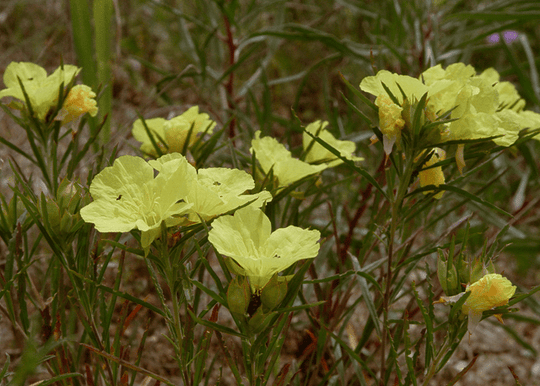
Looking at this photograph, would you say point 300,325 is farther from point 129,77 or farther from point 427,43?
point 129,77

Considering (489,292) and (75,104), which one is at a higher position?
(75,104)

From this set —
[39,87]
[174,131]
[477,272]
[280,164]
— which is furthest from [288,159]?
[39,87]

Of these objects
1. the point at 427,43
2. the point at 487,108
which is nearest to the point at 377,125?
the point at 487,108

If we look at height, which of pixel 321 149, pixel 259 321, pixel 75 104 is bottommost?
pixel 259 321

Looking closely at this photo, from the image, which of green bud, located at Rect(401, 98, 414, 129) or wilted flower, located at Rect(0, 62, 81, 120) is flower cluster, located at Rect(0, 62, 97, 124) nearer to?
wilted flower, located at Rect(0, 62, 81, 120)

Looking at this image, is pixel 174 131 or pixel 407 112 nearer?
pixel 407 112

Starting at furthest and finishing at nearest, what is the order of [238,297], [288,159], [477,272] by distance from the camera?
[288,159], [477,272], [238,297]

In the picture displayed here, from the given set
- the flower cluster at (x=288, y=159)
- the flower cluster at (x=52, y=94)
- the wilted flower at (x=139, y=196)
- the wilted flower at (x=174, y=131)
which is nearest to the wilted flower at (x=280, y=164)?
the flower cluster at (x=288, y=159)

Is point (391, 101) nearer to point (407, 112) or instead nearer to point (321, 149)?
point (407, 112)
